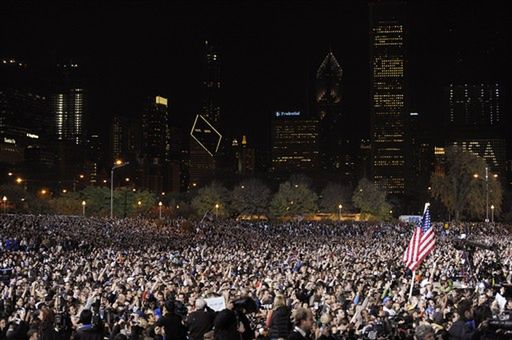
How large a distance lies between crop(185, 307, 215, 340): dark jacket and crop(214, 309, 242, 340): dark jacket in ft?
3.23

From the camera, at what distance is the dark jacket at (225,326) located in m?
8.88

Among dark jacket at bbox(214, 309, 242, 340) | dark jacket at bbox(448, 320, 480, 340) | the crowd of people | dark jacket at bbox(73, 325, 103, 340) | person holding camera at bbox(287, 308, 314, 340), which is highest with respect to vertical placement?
person holding camera at bbox(287, 308, 314, 340)

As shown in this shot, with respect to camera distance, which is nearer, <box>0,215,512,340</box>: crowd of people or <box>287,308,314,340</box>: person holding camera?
<box>287,308,314,340</box>: person holding camera


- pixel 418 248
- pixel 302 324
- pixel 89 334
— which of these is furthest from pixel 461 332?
pixel 418 248

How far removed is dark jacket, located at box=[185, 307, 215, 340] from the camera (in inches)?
390

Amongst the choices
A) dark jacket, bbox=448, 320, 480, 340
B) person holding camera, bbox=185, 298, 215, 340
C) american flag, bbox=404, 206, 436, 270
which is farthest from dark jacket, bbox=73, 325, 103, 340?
american flag, bbox=404, 206, 436, 270

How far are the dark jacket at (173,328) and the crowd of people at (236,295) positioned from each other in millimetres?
13

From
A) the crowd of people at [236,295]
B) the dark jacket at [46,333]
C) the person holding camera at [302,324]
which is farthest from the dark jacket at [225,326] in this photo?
the dark jacket at [46,333]

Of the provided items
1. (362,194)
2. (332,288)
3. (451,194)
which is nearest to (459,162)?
(451,194)

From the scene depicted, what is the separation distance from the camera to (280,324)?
31.0ft

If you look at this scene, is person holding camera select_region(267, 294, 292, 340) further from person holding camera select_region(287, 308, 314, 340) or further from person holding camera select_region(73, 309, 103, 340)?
person holding camera select_region(73, 309, 103, 340)

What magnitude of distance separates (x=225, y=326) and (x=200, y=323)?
1.10 metres

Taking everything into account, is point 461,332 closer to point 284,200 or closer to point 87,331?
point 87,331

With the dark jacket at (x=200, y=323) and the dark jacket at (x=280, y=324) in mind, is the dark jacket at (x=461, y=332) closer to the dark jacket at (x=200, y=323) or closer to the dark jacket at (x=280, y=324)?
the dark jacket at (x=280, y=324)
